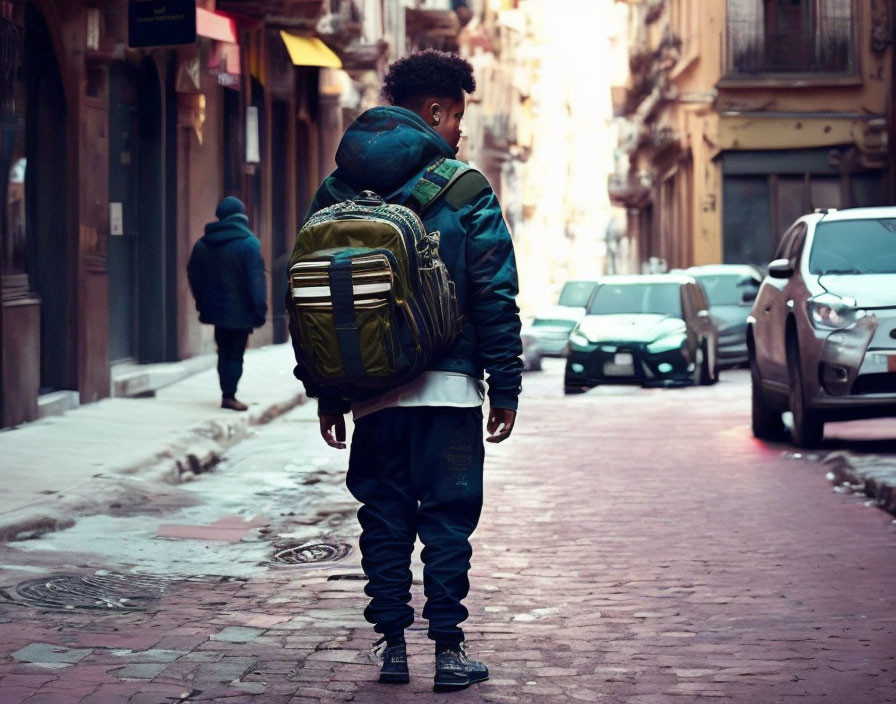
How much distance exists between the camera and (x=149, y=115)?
20.8 meters

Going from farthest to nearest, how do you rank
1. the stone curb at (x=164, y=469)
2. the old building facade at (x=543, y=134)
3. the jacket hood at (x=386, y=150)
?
the old building facade at (x=543, y=134) → the stone curb at (x=164, y=469) → the jacket hood at (x=386, y=150)

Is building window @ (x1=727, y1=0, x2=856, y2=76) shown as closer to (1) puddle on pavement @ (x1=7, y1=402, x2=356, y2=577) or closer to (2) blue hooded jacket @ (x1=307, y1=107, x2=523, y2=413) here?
(1) puddle on pavement @ (x1=7, y1=402, x2=356, y2=577)

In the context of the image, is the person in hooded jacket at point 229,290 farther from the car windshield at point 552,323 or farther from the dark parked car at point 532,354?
the car windshield at point 552,323

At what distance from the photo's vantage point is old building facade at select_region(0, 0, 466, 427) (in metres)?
14.5

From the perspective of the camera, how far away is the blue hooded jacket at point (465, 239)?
563cm

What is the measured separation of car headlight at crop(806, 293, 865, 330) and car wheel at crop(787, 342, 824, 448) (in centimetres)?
47

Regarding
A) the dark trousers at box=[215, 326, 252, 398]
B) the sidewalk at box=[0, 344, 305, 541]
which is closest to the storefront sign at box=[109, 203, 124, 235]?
the sidewalk at box=[0, 344, 305, 541]

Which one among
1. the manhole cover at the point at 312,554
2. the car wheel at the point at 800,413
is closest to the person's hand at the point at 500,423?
the manhole cover at the point at 312,554

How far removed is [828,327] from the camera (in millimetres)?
13273

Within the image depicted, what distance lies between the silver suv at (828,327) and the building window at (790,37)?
2297cm

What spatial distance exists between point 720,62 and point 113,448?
27553 mm

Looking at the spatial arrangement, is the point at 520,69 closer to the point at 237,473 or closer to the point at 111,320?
the point at 111,320

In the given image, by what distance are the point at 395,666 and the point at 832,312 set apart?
828 cm

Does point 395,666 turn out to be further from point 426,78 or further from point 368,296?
point 426,78
